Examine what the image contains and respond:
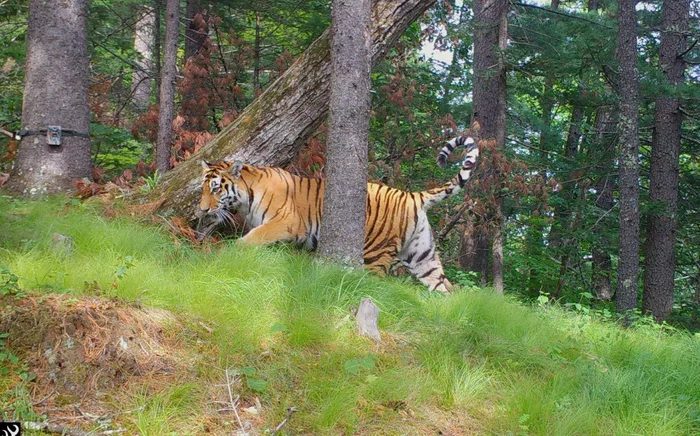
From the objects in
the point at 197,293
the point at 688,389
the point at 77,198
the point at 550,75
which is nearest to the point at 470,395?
the point at 688,389

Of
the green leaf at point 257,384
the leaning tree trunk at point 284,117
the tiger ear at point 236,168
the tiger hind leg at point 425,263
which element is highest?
the leaning tree trunk at point 284,117

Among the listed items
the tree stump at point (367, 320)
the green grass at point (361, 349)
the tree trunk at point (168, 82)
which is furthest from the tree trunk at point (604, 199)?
the tree trunk at point (168, 82)

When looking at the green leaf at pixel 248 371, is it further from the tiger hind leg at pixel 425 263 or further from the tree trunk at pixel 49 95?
the tree trunk at pixel 49 95

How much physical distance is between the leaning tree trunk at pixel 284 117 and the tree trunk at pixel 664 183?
617cm

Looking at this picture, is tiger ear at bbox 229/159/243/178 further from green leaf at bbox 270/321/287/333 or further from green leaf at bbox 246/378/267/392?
green leaf at bbox 246/378/267/392

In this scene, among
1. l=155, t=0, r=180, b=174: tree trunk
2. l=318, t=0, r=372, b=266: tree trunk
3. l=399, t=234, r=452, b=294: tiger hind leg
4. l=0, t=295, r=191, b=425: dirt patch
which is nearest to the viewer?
l=0, t=295, r=191, b=425: dirt patch

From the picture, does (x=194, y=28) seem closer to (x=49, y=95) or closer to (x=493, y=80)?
(x=49, y=95)

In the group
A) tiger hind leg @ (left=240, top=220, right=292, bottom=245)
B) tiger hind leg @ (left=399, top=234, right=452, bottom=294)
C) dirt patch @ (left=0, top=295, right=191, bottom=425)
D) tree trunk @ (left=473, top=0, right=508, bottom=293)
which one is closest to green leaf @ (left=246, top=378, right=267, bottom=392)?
dirt patch @ (left=0, top=295, right=191, bottom=425)

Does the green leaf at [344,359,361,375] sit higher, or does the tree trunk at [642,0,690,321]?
the tree trunk at [642,0,690,321]

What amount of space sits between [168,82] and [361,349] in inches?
203

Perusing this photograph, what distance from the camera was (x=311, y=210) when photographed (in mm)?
6824

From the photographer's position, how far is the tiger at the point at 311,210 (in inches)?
255

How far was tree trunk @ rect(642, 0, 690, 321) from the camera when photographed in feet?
33.9

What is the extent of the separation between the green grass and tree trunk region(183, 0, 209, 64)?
15.9 ft
